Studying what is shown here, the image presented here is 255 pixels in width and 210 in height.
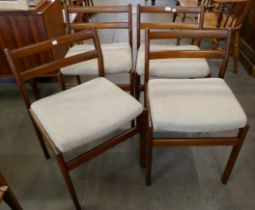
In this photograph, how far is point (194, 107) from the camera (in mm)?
1049

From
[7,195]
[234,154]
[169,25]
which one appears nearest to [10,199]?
[7,195]

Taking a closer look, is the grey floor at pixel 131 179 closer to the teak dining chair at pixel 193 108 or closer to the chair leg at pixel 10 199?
the teak dining chair at pixel 193 108

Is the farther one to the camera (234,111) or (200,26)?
(200,26)

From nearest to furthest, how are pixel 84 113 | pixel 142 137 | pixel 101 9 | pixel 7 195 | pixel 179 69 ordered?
pixel 7 195 < pixel 84 113 < pixel 142 137 < pixel 179 69 < pixel 101 9

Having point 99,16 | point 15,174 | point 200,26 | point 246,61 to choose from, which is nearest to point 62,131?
point 15,174

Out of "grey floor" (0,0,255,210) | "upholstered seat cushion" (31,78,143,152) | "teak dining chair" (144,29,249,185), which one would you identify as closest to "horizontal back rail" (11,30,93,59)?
"upholstered seat cushion" (31,78,143,152)

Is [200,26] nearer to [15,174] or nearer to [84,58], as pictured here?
[84,58]

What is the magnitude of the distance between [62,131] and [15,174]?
2.20ft

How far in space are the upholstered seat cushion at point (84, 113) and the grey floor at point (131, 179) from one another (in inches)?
18.1

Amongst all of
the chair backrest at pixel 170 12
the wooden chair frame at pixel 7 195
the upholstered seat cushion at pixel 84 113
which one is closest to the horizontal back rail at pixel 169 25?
the chair backrest at pixel 170 12

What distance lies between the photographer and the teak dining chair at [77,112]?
948 mm

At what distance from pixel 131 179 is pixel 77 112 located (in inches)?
21.7

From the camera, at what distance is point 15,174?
4.50 feet

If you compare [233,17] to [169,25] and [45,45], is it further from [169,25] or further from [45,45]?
[45,45]
